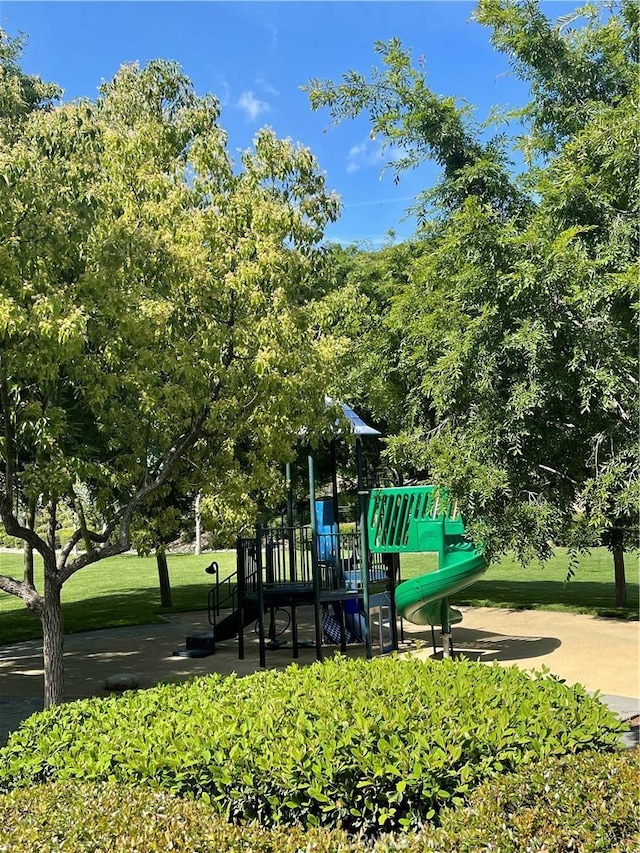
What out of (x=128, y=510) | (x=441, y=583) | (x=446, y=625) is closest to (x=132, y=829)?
(x=128, y=510)

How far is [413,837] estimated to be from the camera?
3.64m

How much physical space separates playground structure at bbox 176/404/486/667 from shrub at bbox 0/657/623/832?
20.9ft

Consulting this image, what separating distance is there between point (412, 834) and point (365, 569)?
28.8ft

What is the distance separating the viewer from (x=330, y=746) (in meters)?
4.32

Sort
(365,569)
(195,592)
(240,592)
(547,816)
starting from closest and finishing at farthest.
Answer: (547,816)
(365,569)
(240,592)
(195,592)

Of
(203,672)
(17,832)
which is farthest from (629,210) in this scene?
(203,672)

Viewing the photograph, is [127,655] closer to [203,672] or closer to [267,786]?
[203,672]

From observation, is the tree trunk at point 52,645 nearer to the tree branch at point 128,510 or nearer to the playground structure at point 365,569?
the tree branch at point 128,510

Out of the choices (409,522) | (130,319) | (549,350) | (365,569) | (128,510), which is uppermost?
(130,319)

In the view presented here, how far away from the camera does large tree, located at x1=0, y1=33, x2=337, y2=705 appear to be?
22.5 ft

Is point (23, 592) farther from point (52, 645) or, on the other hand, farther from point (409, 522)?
point (409, 522)

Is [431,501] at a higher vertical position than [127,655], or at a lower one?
higher

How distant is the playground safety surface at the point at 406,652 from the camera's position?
10.2m

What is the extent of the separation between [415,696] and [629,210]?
441cm
